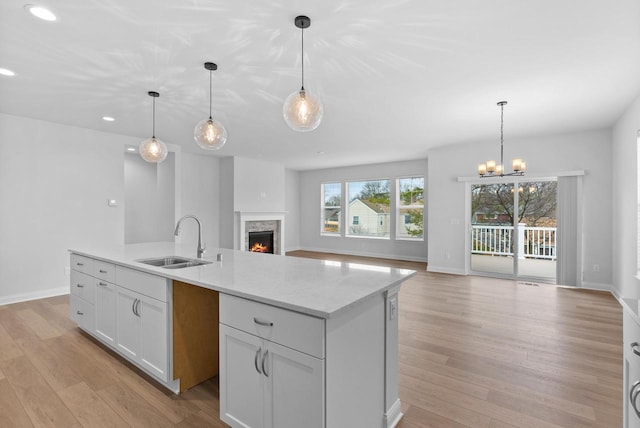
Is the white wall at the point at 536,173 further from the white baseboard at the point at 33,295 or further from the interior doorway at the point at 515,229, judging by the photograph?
the white baseboard at the point at 33,295

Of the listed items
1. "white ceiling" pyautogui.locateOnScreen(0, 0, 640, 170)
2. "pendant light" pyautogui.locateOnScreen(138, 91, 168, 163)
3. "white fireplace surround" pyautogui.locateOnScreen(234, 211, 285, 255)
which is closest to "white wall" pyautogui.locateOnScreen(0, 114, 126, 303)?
"white ceiling" pyautogui.locateOnScreen(0, 0, 640, 170)

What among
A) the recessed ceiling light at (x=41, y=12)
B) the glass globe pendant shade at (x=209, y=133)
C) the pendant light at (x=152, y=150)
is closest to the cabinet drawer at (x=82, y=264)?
the pendant light at (x=152, y=150)

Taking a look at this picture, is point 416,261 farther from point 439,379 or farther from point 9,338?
point 9,338

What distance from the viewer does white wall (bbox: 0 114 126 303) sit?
13.7 ft

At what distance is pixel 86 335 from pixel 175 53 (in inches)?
110

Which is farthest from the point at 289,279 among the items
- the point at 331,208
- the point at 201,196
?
the point at 331,208

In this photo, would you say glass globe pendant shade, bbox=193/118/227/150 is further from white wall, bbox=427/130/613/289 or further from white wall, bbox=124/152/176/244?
white wall, bbox=427/130/613/289

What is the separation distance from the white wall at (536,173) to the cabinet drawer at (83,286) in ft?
18.6

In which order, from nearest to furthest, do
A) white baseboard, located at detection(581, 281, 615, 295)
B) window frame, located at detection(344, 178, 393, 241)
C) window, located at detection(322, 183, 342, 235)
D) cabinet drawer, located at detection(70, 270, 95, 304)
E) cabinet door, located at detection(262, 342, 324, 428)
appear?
1. cabinet door, located at detection(262, 342, 324, 428)
2. cabinet drawer, located at detection(70, 270, 95, 304)
3. white baseboard, located at detection(581, 281, 615, 295)
4. window frame, located at detection(344, 178, 393, 241)
5. window, located at detection(322, 183, 342, 235)

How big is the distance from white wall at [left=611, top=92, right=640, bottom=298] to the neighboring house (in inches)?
178

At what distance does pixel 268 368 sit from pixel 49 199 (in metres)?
4.81

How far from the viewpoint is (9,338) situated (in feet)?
9.91

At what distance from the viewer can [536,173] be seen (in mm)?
5371

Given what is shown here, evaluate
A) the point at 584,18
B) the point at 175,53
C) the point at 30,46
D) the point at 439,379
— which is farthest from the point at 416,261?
the point at 30,46
